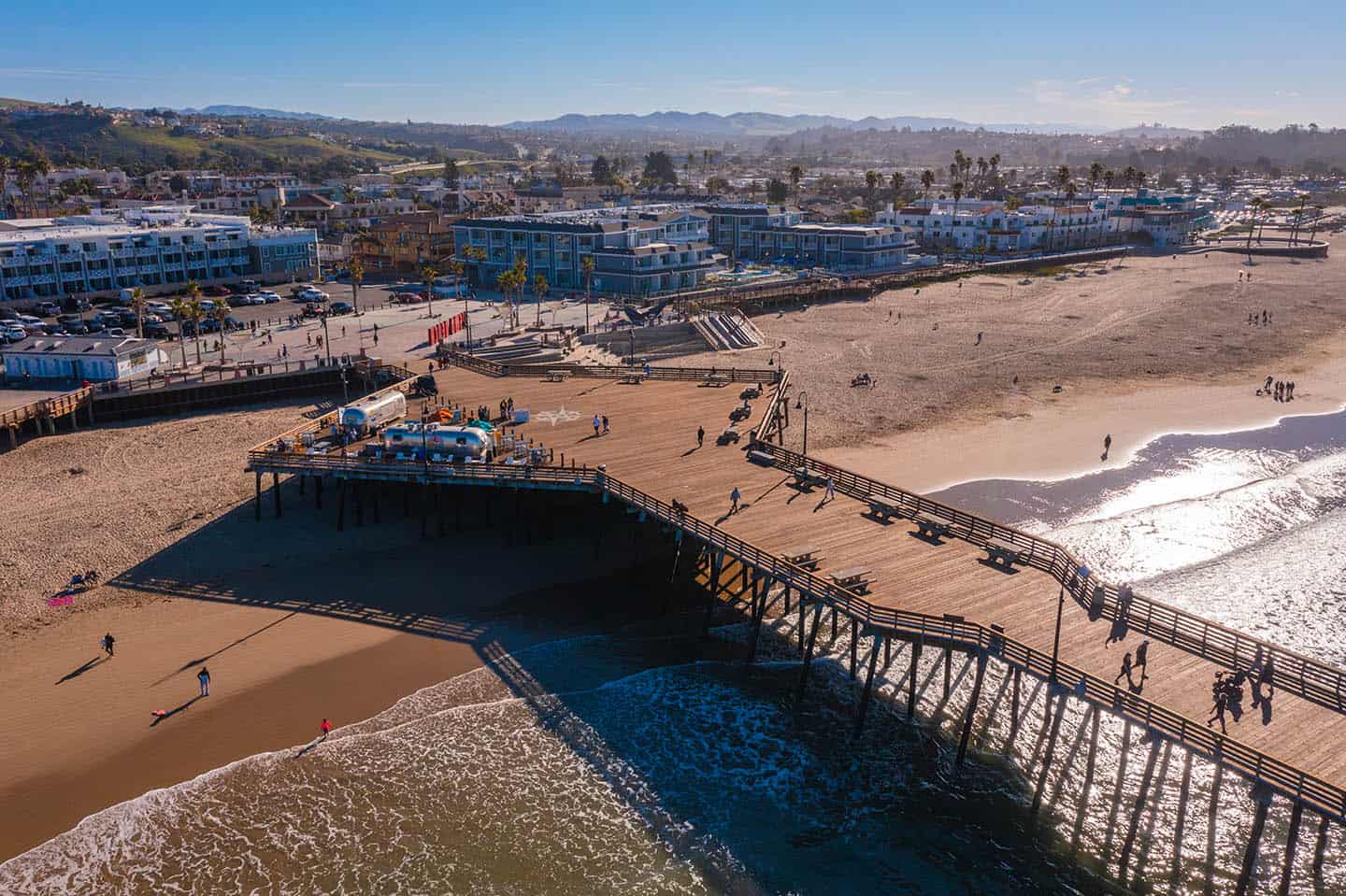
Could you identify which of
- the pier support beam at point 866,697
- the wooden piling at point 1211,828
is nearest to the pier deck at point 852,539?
the pier support beam at point 866,697

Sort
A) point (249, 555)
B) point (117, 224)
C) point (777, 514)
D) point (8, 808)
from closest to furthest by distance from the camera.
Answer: point (8, 808), point (777, 514), point (249, 555), point (117, 224)

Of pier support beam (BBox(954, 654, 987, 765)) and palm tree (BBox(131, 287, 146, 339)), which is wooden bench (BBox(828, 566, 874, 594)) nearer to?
pier support beam (BBox(954, 654, 987, 765))

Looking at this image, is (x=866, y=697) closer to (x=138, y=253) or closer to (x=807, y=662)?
(x=807, y=662)

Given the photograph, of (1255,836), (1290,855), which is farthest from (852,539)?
(1290,855)

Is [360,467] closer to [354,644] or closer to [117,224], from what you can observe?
[354,644]

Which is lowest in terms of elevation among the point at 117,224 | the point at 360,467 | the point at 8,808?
the point at 8,808

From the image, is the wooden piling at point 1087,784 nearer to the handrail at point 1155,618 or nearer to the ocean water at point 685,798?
the ocean water at point 685,798

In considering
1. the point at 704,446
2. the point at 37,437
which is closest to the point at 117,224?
the point at 37,437
